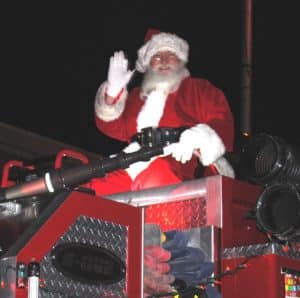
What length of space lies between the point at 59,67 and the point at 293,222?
546 centimetres

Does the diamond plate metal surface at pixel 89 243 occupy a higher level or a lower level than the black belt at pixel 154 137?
lower

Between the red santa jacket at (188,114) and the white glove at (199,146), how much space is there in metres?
0.19

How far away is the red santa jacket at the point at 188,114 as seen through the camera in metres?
3.71

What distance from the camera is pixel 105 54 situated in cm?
812

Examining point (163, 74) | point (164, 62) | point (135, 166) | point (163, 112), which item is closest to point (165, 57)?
point (164, 62)

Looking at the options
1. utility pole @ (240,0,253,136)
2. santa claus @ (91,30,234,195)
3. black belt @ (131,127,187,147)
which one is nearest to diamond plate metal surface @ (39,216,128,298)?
black belt @ (131,127,187,147)

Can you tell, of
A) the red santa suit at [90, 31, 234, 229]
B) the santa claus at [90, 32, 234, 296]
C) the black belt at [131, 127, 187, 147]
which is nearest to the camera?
the black belt at [131, 127, 187, 147]

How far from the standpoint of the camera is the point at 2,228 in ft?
8.11

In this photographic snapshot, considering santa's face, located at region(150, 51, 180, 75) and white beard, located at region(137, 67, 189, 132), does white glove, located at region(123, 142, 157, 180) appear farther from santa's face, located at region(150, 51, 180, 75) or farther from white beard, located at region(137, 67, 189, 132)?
santa's face, located at region(150, 51, 180, 75)

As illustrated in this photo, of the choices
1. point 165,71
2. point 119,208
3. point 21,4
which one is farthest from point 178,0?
point 119,208

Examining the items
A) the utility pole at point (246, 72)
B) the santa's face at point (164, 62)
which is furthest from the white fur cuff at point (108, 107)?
the utility pole at point (246, 72)

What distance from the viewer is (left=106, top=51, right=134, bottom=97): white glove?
3.85m

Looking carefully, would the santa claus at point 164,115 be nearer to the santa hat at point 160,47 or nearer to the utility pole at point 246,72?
the santa hat at point 160,47

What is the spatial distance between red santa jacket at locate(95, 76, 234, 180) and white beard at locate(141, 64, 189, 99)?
0.04 meters
